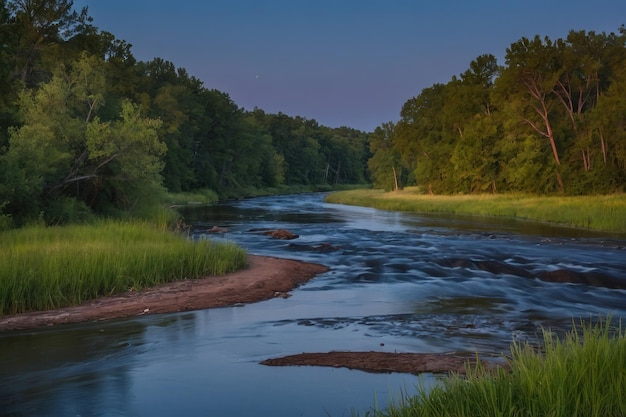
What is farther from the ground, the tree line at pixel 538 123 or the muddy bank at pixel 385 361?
the tree line at pixel 538 123

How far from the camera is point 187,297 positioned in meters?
16.9

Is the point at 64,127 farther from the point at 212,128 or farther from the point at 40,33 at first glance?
the point at 212,128

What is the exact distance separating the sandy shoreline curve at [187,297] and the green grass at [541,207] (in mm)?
23817

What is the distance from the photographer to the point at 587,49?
206 ft

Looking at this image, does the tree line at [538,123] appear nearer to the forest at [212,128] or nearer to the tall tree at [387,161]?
the forest at [212,128]

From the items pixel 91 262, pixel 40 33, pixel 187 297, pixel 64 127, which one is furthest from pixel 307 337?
pixel 40 33

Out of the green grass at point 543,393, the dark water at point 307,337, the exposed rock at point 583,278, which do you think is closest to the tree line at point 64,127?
the dark water at point 307,337

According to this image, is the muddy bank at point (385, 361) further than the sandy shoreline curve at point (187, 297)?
No

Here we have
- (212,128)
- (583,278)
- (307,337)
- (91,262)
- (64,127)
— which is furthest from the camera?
(212,128)

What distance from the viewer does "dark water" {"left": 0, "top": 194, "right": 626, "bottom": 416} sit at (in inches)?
363

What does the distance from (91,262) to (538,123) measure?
5562 centimetres

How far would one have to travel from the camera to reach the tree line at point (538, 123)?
2228 inches

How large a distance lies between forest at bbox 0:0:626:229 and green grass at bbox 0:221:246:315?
12.6ft

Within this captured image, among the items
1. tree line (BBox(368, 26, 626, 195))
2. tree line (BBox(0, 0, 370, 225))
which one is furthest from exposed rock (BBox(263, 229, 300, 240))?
tree line (BBox(368, 26, 626, 195))
